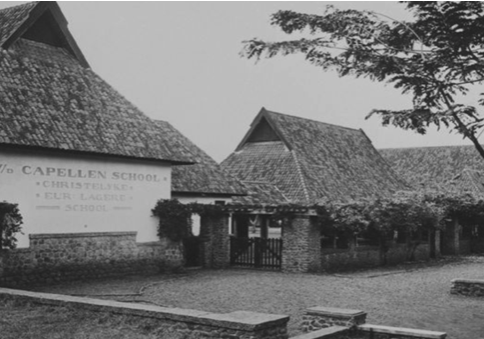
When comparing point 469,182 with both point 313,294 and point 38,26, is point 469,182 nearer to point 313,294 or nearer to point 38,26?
point 313,294

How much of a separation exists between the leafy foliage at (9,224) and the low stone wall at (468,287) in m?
11.5

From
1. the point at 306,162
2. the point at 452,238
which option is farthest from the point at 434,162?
the point at 306,162

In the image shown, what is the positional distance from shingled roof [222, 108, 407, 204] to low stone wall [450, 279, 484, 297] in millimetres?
13086

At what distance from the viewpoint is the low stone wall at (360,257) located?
2392 centimetres

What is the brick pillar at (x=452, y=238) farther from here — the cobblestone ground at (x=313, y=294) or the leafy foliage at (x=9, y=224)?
the leafy foliage at (x=9, y=224)

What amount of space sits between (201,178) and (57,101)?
30.5 ft

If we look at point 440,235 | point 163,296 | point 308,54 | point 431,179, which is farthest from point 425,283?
point 431,179

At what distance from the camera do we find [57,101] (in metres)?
20.4

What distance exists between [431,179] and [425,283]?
34794 millimetres

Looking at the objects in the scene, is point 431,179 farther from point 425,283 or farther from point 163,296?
point 163,296

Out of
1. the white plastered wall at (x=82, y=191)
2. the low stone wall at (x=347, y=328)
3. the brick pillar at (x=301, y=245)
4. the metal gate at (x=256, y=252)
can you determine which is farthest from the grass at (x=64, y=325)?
the metal gate at (x=256, y=252)

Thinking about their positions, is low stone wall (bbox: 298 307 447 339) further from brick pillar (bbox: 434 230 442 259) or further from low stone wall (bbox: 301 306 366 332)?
brick pillar (bbox: 434 230 442 259)

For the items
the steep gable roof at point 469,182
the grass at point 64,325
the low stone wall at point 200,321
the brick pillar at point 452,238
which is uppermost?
the steep gable roof at point 469,182

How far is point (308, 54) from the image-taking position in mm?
11266
